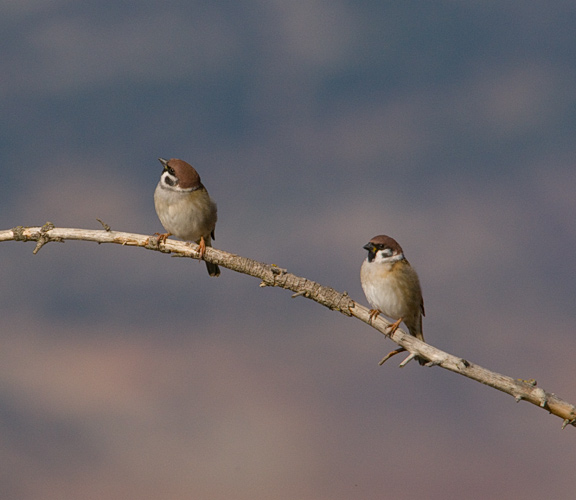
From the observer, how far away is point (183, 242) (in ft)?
37.6

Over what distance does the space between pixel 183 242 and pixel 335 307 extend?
3032 millimetres

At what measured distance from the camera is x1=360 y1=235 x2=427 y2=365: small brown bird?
10.7 meters

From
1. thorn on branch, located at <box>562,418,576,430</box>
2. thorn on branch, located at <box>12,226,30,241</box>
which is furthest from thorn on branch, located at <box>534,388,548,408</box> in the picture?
thorn on branch, located at <box>12,226,30,241</box>

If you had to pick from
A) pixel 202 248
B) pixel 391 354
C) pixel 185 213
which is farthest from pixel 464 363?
pixel 185 213

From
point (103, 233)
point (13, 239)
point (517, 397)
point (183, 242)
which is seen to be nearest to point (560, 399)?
point (517, 397)

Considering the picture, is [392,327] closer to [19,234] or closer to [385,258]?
[385,258]

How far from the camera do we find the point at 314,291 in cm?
997

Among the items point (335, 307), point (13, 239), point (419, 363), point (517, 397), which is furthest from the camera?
point (13, 239)

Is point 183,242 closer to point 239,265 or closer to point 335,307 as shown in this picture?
point 239,265

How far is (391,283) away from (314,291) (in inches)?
57.7

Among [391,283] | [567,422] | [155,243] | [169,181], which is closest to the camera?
[567,422]

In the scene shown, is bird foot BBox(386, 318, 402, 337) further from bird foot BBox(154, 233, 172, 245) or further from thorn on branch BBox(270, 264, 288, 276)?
bird foot BBox(154, 233, 172, 245)

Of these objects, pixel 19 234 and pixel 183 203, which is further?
pixel 183 203

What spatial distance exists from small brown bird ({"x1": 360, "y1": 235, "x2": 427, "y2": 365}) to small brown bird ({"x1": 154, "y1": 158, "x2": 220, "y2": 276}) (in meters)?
2.93
